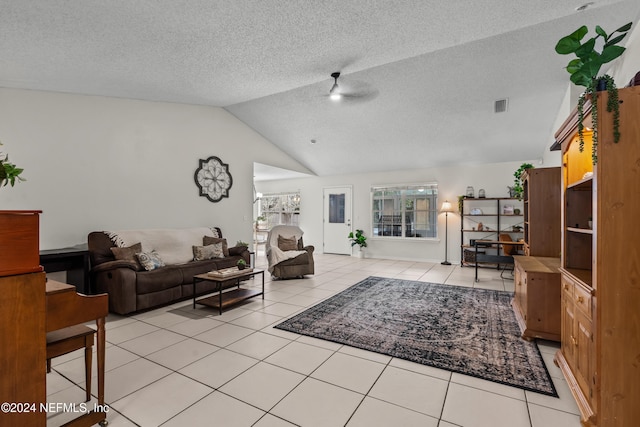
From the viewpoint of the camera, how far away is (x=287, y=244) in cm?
577

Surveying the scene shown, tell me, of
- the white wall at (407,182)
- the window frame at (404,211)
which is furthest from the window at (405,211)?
the white wall at (407,182)

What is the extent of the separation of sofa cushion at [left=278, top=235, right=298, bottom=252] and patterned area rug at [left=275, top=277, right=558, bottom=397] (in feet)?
5.50

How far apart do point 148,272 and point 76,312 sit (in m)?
2.31

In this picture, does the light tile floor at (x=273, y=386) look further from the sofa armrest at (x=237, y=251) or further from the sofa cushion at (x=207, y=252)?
the sofa armrest at (x=237, y=251)

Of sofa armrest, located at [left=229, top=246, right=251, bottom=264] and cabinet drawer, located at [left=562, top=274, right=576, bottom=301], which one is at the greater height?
cabinet drawer, located at [left=562, top=274, right=576, bottom=301]

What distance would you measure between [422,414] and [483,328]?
5.59ft

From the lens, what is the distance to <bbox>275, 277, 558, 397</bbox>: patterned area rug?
2295 millimetres

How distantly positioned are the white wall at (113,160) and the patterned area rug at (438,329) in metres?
2.98

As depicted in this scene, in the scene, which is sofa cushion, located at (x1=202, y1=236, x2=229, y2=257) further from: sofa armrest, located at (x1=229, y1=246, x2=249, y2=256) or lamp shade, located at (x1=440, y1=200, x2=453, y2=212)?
lamp shade, located at (x1=440, y1=200, x2=453, y2=212)

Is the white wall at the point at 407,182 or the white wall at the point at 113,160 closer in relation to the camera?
the white wall at the point at 113,160

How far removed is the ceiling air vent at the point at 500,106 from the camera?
4.44 metres

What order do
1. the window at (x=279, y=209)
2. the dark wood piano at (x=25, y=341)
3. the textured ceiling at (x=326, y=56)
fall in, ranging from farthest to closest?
the window at (x=279, y=209)
the textured ceiling at (x=326, y=56)
the dark wood piano at (x=25, y=341)

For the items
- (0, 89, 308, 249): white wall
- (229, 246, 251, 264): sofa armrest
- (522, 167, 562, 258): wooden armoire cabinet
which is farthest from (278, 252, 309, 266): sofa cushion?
(522, 167, 562, 258): wooden armoire cabinet

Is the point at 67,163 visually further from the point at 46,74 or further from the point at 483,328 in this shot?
the point at 483,328
